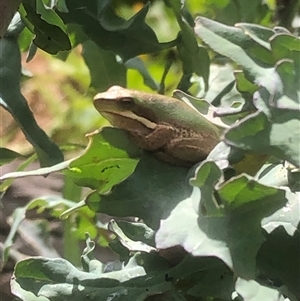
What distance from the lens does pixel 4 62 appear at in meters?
0.54

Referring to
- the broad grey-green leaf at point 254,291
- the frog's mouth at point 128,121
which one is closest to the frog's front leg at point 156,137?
the frog's mouth at point 128,121

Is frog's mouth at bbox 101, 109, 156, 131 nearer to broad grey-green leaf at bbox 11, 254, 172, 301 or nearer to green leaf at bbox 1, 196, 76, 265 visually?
broad grey-green leaf at bbox 11, 254, 172, 301

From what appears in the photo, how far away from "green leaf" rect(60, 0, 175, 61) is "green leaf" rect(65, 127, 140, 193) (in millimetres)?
142

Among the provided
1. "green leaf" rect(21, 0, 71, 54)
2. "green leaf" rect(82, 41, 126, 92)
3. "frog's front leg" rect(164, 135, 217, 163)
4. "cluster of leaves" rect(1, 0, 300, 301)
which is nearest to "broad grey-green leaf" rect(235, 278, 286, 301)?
"cluster of leaves" rect(1, 0, 300, 301)

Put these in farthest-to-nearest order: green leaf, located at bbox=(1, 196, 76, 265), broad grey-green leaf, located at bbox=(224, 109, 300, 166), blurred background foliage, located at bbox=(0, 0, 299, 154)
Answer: green leaf, located at bbox=(1, 196, 76, 265), blurred background foliage, located at bbox=(0, 0, 299, 154), broad grey-green leaf, located at bbox=(224, 109, 300, 166)

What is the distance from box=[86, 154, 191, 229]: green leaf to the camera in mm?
362

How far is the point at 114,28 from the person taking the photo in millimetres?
506

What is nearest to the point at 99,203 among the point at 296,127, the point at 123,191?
the point at 123,191

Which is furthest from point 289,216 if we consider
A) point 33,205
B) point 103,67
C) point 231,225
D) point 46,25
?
point 33,205

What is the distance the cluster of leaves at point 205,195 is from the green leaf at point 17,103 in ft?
0.17

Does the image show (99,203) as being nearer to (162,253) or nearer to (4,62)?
(162,253)

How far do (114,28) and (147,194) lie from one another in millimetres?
184

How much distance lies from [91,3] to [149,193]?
20 centimetres

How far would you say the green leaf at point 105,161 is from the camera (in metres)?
0.38
